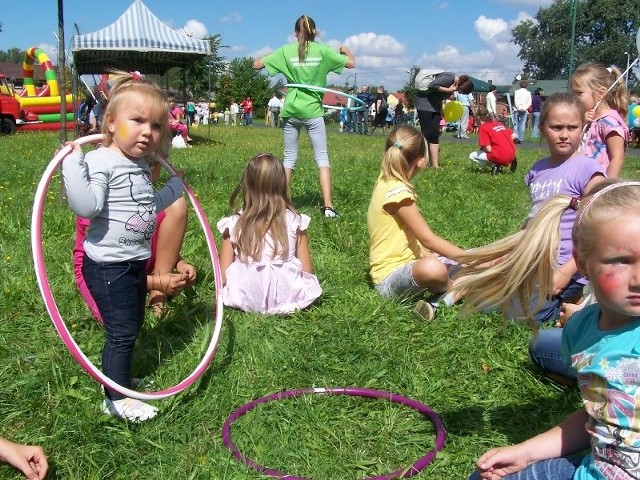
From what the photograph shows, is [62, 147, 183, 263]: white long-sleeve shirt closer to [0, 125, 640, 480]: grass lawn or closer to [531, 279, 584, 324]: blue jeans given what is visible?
[0, 125, 640, 480]: grass lawn

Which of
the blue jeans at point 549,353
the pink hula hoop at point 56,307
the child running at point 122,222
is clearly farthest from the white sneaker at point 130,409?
the blue jeans at point 549,353

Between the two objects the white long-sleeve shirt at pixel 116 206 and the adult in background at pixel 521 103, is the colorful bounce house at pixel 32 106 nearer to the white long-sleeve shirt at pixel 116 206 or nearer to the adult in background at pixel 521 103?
the adult in background at pixel 521 103

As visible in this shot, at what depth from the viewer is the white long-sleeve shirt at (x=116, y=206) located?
2920mm

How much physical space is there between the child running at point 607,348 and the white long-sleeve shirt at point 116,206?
5.82ft

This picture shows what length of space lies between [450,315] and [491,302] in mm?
1692

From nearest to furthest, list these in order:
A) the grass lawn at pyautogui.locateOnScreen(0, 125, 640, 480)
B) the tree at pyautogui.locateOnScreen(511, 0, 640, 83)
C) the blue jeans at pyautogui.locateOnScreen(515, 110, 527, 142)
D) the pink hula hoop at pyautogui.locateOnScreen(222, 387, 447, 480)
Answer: the pink hula hoop at pyautogui.locateOnScreen(222, 387, 447, 480), the grass lawn at pyautogui.locateOnScreen(0, 125, 640, 480), the blue jeans at pyautogui.locateOnScreen(515, 110, 527, 142), the tree at pyautogui.locateOnScreen(511, 0, 640, 83)

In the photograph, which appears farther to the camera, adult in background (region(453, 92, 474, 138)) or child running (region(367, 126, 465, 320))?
adult in background (region(453, 92, 474, 138))

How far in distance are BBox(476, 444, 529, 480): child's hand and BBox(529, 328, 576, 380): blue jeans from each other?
3.74ft

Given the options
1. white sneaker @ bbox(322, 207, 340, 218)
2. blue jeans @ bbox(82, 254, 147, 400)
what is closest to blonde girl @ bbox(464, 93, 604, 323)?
blue jeans @ bbox(82, 254, 147, 400)

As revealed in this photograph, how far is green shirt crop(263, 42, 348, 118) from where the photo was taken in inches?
271

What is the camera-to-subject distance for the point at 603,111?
16.1ft

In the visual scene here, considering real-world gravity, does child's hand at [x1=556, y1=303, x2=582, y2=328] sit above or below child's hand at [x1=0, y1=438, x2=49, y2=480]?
above

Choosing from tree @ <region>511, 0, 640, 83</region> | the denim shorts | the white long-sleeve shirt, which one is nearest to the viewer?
the white long-sleeve shirt

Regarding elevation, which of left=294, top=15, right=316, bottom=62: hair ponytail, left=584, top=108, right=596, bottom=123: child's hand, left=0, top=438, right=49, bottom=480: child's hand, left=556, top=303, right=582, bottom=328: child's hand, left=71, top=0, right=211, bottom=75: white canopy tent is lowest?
left=0, top=438, right=49, bottom=480: child's hand
